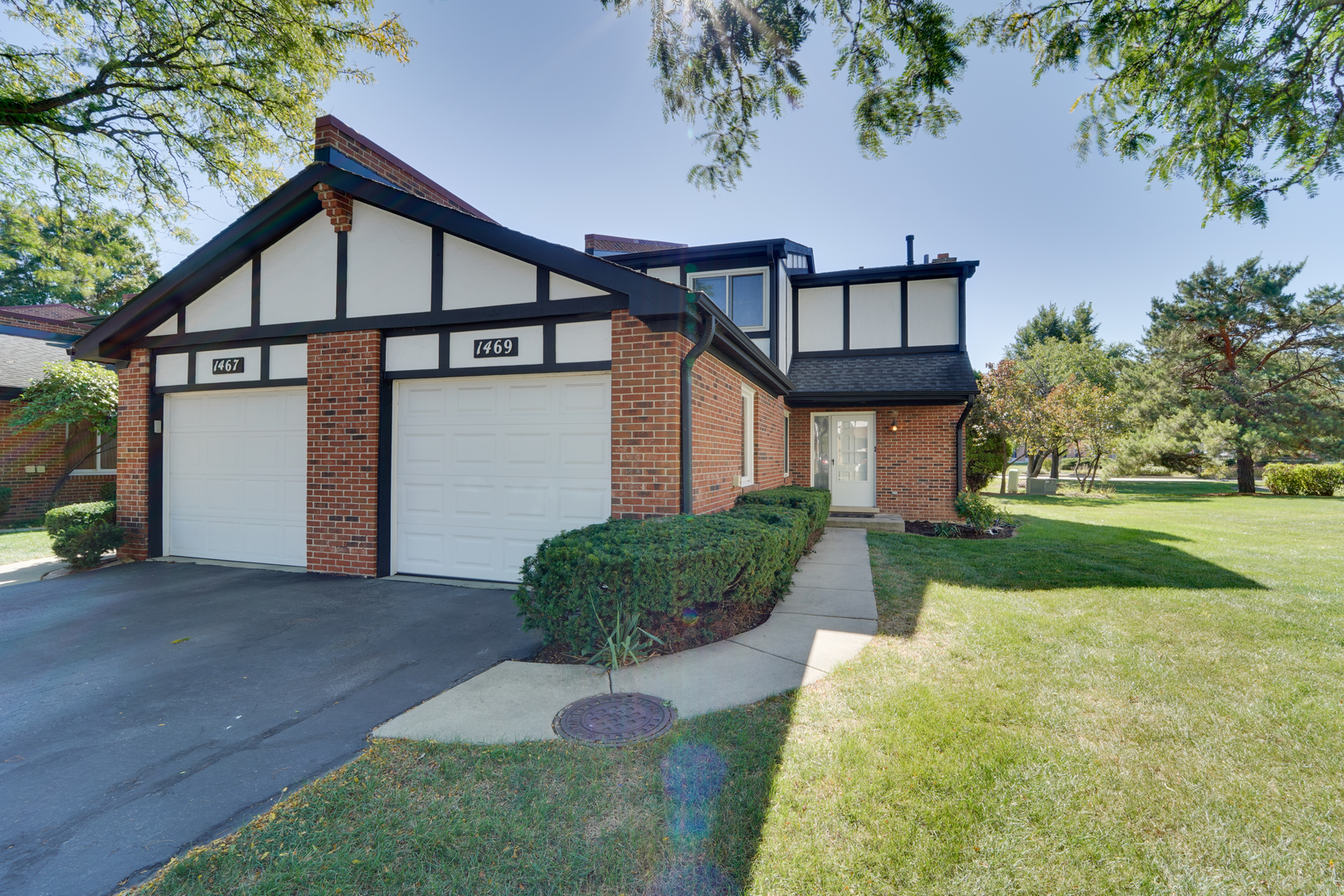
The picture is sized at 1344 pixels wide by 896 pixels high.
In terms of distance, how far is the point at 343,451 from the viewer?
677 cm

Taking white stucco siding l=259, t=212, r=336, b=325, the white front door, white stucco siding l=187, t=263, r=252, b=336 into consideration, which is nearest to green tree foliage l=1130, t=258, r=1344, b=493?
the white front door

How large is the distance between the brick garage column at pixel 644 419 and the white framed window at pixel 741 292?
5812 millimetres

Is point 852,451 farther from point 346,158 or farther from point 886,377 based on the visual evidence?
point 346,158

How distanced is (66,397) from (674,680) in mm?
14997

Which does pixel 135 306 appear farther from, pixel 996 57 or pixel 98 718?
pixel 996 57

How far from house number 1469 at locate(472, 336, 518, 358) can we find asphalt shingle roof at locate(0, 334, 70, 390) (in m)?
12.6

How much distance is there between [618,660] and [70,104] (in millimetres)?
13182

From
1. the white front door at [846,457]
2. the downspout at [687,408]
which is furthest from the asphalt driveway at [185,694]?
the white front door at [846,457]

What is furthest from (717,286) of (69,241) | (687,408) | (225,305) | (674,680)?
(69,241)

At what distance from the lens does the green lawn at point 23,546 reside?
27.0 feet

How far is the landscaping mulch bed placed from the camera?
35.3ft

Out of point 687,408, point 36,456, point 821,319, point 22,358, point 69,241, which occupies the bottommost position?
point 36,456

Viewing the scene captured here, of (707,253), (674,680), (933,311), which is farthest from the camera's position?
(933,311)

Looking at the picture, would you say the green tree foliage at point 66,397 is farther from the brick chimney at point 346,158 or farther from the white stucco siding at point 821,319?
the white stucco siding at point 821,319
